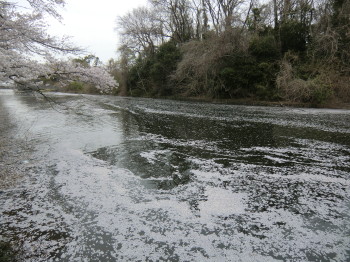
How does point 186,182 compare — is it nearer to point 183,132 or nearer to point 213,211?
point 213,211

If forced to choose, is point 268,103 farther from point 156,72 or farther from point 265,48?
point 156,72

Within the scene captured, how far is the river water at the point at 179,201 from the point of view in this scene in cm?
245

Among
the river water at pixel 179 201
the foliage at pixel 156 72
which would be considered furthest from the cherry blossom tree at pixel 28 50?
the foliage at pixel 156 72

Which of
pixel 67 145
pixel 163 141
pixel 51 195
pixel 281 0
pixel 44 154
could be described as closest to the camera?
pixel 51 195

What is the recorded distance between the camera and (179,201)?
3365mm

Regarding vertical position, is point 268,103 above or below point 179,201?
above

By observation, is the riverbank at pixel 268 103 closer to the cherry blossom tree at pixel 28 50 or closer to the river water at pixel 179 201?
the river water at pixel 179 201

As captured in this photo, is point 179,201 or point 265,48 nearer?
point 179,201

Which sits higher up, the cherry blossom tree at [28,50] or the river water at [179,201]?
the cherry blossom tree at [28,50]

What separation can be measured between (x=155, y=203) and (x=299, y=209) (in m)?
2.05

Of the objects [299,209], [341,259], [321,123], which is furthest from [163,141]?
[321,123]

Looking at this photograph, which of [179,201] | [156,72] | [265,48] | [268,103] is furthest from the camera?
[156,72]

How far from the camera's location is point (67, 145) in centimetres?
645

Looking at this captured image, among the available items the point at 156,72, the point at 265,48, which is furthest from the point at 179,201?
the point at 156,72
